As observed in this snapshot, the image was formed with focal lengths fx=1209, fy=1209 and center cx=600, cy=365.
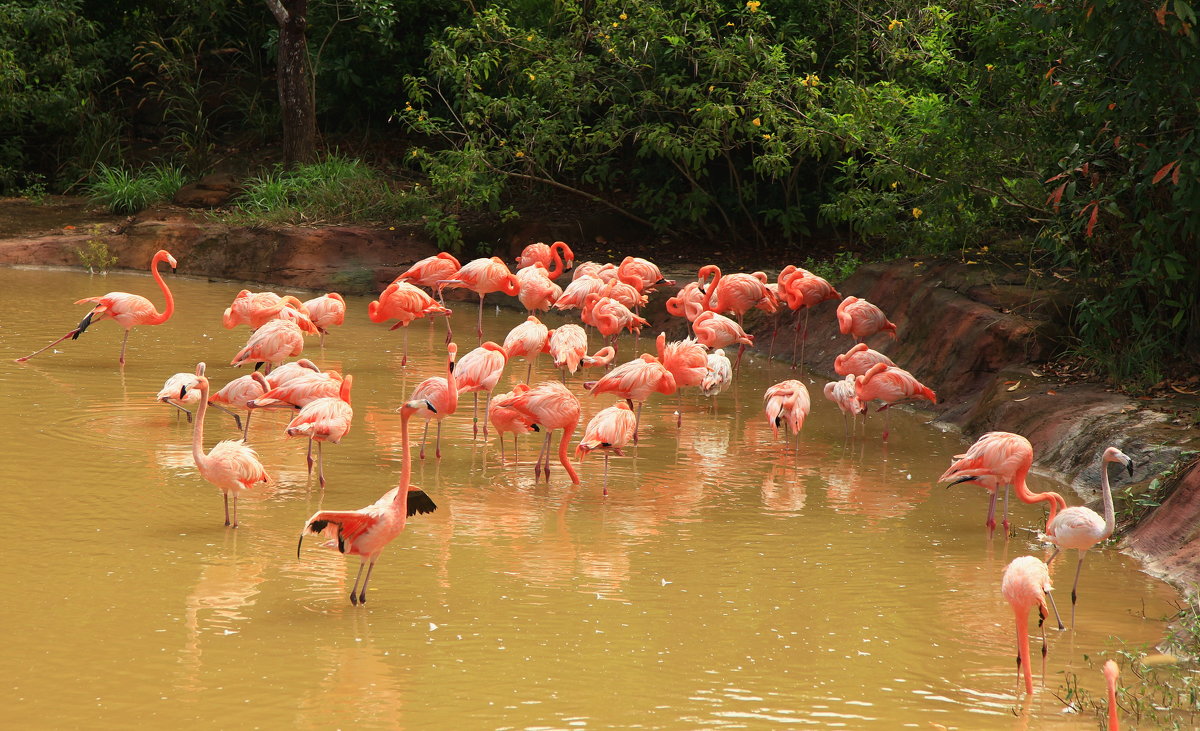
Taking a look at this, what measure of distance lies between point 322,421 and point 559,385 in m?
1.34

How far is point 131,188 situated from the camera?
16.5 m

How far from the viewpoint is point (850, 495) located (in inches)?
271

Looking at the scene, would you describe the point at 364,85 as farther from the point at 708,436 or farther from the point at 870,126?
the point at 708,436

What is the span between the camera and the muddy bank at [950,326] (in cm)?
652

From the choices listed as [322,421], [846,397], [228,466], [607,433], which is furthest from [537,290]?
[228,466]

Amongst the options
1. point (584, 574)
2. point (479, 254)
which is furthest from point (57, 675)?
point (479, 254)

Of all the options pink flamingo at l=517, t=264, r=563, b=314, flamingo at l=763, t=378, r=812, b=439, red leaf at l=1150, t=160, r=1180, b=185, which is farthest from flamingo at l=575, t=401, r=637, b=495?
pink flamingo at l=517, t=264, r=563, b=314

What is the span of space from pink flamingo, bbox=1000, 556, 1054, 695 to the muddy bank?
856 millimetres

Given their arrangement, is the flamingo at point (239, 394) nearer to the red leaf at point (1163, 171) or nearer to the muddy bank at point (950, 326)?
the muddy bank at point (950, 326)

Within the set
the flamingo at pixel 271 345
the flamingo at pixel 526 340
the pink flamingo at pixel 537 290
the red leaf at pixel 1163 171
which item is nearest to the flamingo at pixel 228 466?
the flamingo at pixel 271 345

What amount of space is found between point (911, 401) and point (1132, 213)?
2.25 metres

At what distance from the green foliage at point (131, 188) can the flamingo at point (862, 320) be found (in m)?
10.7

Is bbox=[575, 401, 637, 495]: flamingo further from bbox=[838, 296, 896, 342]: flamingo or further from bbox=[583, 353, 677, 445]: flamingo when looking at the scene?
bbox=[838, 296, 896, 342]: flamingo

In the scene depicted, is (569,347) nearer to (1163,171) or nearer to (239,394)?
(239,394)
